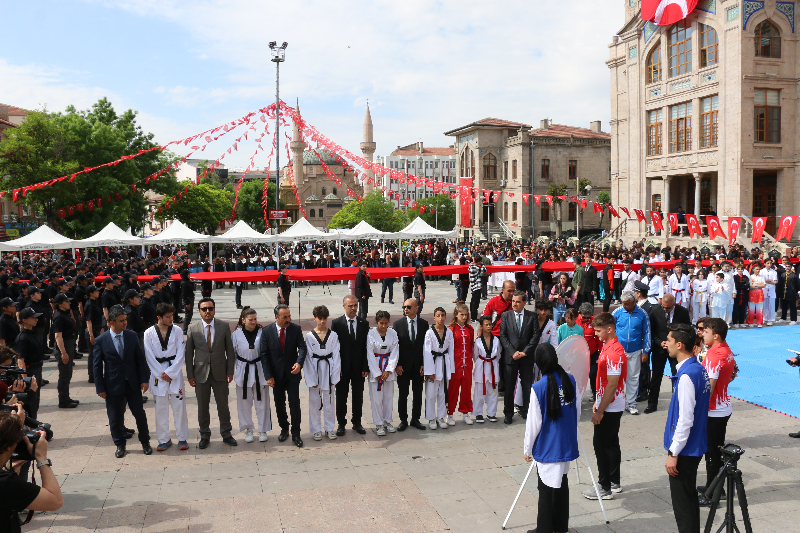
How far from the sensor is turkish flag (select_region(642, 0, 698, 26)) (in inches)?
1214

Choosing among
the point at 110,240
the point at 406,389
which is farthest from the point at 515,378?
the point at 110,240

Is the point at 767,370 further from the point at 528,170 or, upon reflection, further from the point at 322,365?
the point at 528,170

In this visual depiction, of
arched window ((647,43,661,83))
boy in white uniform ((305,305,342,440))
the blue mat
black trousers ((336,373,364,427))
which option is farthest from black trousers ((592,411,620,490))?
arched window ((647,43,661,83))

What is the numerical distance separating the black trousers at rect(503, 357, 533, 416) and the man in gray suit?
12.5 feet

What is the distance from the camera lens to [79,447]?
298 inches

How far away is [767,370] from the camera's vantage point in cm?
1121

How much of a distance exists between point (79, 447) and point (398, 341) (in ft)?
14.3

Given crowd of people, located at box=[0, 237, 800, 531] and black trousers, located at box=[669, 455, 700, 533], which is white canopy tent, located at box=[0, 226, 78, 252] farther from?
black trousers, located at box=[669, 455, 700, 533]

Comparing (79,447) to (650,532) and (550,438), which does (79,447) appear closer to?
(550,438)

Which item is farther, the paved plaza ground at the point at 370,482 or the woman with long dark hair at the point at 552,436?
the paved plaza ground at the point at 370,482

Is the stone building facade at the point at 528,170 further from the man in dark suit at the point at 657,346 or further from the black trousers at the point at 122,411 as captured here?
the black trousers at the point at 122,411

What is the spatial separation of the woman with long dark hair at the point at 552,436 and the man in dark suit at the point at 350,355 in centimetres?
347

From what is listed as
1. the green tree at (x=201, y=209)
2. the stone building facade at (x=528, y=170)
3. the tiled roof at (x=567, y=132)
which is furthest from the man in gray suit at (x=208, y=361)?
the tiled roof at (x=567, y=132)

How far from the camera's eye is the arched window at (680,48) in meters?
31.6
